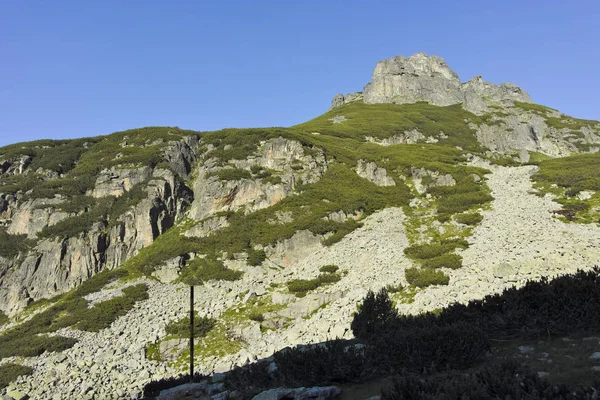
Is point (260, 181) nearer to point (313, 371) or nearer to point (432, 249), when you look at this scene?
point (432, 249)

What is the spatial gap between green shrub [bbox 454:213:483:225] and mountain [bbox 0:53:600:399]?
37 cm

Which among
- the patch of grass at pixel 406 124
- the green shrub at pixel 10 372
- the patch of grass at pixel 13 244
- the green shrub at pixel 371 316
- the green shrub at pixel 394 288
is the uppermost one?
the patch of grass at pixel 406 124

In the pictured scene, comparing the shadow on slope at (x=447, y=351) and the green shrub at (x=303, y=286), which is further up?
the shadow on slope at (x=447, y=351)

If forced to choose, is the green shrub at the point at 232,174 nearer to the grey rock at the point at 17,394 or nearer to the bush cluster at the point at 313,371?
the grey rock at the point at 17,394

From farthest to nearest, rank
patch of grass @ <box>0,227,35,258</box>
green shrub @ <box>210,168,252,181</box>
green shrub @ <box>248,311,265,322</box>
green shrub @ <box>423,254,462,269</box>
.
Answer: green shrub @ <box>210,168,252,181</box> < patch of grass @ <box>0,227,35,258</box> < green shrub @ <box>423,254,462,269</box> < green shrub @ <box>248,311,265,322</box>

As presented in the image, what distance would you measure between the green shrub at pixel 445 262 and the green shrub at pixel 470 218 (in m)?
7.41

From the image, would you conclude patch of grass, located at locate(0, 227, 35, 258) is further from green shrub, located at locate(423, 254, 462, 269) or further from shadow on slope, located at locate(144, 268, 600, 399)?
green shrub, located at locate(423, 254, 462, 269)

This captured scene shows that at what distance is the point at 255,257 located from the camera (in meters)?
29.7

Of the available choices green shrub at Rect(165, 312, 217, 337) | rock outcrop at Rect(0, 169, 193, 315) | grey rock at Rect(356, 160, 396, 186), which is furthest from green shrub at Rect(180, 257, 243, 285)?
grey rock at Rect(356, 160, 396, 186)

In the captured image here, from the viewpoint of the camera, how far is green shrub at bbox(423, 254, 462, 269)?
23.2 m

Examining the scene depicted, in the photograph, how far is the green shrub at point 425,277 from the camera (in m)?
21.4

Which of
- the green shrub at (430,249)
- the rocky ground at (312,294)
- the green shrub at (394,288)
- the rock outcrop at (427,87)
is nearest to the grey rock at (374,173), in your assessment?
the rocky ground at (312,294)

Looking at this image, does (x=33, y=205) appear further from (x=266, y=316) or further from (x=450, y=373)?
(x=450, y=373)

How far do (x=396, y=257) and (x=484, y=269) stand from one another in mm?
6085
